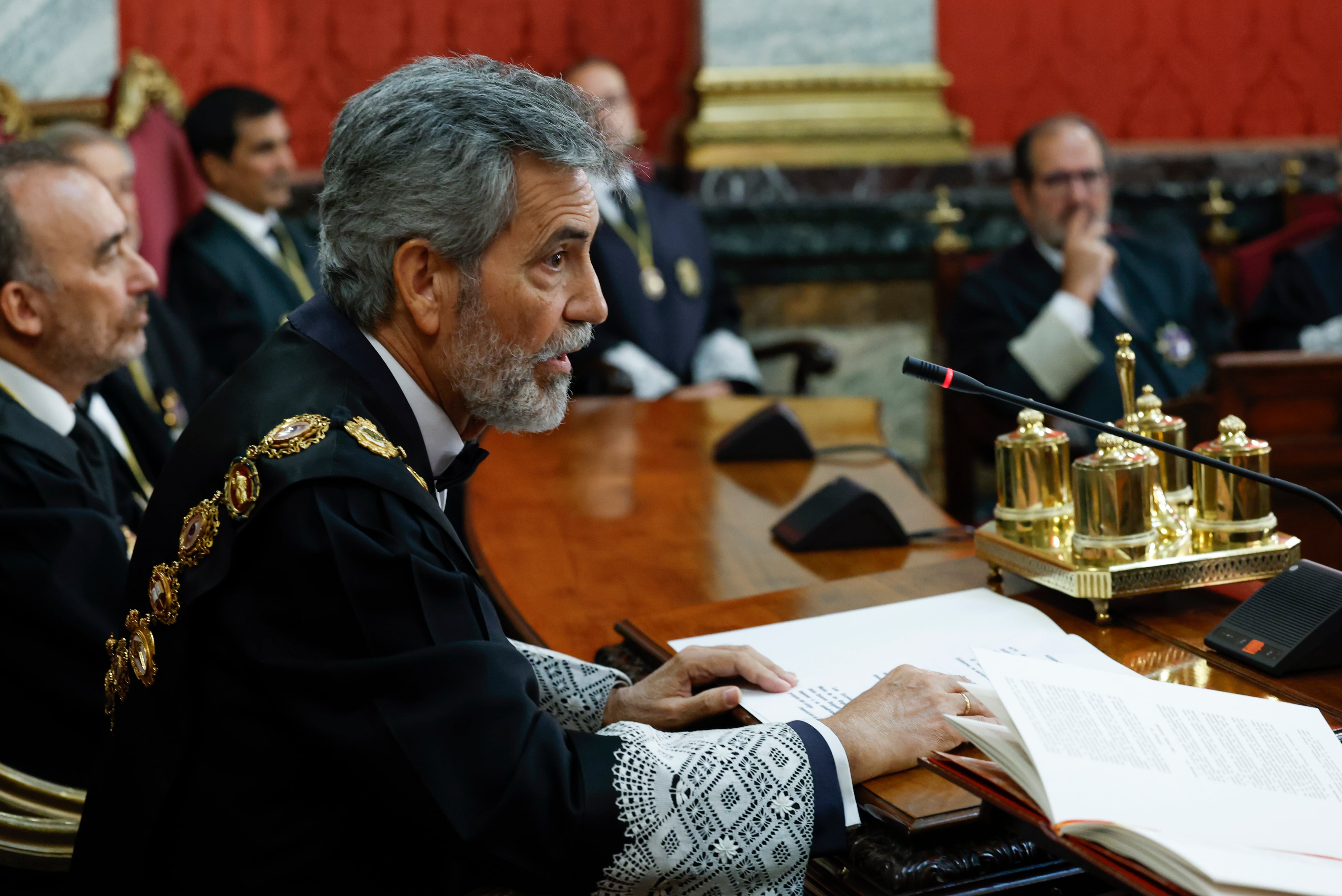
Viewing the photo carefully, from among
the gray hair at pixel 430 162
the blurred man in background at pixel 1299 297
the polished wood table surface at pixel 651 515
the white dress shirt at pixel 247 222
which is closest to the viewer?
the gray hair at pixel 430 162

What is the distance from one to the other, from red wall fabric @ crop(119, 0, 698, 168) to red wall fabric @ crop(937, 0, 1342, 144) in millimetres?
1206

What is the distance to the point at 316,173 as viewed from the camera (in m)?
5.44

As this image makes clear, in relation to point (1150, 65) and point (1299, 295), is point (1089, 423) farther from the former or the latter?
point (1150, 65)

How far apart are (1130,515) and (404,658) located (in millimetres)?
807

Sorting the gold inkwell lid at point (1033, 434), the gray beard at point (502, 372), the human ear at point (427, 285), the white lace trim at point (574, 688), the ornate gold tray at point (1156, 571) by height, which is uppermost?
the human ear at point (427, 285)

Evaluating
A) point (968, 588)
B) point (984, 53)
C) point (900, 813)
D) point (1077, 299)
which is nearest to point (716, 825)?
point (900, 813)

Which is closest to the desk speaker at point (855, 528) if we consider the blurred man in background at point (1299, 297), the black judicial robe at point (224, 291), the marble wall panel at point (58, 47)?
the blurred man in background at point (1299, 297)

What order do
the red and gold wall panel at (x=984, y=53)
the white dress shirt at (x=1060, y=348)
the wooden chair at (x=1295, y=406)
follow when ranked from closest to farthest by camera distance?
1. the wooden chair at (x=1295, y=406)
2. the white dress shirt at (x=1060, y=348)
3. the red and gold wall panel at (x=984, y=53)

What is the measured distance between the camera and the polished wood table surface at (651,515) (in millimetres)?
1832

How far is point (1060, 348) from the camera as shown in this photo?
3.65 metres

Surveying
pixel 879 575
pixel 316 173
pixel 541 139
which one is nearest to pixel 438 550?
pixel 541 139

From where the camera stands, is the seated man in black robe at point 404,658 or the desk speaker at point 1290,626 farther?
the desk speaker at point 1290,626

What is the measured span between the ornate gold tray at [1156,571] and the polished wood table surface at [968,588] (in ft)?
0.11

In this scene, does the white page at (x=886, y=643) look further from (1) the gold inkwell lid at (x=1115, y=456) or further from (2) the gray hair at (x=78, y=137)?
(2) the gray hair at (x=78, y=137)
